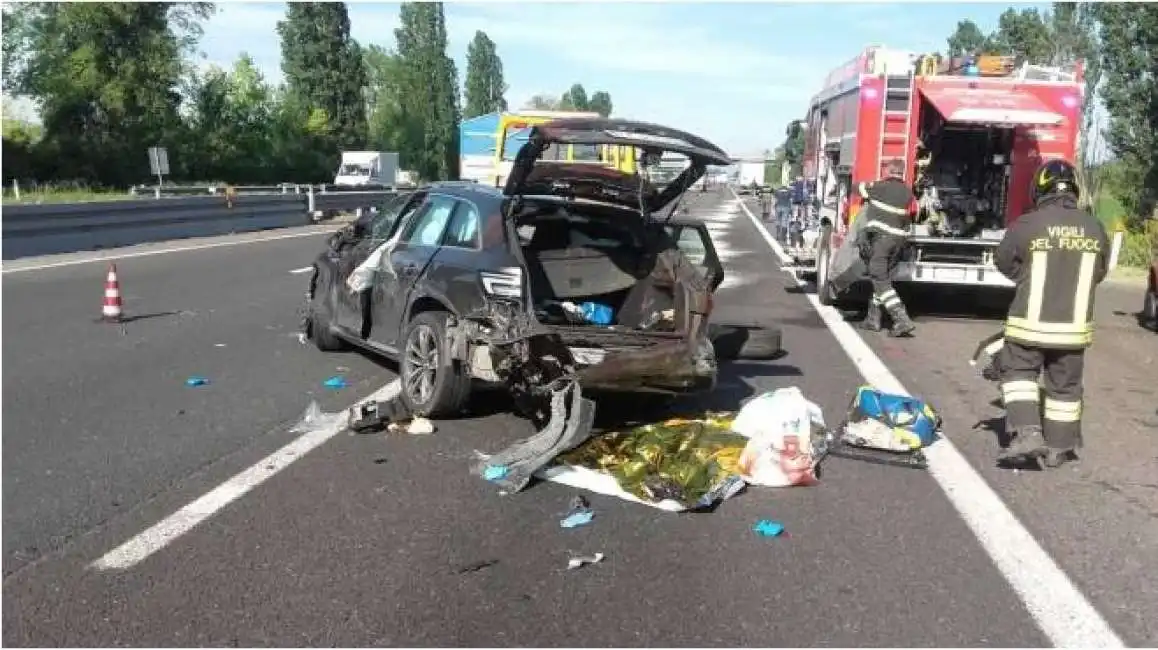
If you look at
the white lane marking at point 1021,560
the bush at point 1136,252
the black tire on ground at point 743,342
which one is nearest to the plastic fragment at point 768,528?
the white lane marking at point 1021,560

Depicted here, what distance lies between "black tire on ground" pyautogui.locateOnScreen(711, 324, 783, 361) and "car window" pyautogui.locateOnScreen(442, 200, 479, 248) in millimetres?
2436

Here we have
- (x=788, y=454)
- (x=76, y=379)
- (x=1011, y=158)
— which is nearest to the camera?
(x=788, y=454)

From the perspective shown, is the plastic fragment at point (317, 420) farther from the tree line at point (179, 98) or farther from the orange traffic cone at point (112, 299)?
the tree line at point (179, 98)

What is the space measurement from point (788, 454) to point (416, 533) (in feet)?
6.97

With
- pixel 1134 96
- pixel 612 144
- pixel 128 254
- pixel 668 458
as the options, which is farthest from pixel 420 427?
pixel 1134 96

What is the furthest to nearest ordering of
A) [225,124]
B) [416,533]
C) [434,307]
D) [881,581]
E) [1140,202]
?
[225,124] < [1140,202] < [434,307] < [416,533] < [881,581]

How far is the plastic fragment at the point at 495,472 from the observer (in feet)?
18.7

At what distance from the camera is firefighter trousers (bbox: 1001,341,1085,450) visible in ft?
20.3

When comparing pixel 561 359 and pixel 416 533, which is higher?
pixel 561 359

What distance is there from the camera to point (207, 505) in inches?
204

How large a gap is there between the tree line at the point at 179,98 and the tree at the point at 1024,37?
19709 mm

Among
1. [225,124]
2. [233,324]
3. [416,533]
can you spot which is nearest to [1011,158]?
[233,324]

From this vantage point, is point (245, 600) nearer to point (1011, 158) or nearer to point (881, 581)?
point (881, 581)

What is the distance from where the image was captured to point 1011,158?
42.0ft
